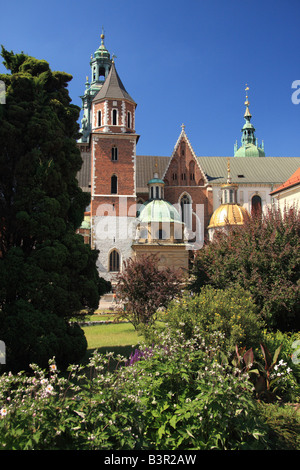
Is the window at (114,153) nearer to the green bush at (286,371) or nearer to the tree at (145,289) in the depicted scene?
the tree at (145,289)

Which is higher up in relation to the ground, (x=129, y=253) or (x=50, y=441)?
(x=129, y=253)

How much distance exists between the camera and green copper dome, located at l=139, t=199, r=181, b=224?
35062mm

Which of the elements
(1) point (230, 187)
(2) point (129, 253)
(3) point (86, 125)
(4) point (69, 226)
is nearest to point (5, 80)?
(4) point (69, 226)

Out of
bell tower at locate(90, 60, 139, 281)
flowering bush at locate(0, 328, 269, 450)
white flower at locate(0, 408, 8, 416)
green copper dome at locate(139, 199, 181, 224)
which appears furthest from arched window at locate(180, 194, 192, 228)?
white flower at locate(0, 408, 8, 416)

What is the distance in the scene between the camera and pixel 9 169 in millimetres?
10586

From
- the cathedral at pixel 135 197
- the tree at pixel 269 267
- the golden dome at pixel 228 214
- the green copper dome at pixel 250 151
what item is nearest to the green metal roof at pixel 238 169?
the cathedral at pixel 135 197

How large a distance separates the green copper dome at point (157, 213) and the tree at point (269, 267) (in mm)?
21789

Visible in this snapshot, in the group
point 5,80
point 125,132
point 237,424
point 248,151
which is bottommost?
point 237,424

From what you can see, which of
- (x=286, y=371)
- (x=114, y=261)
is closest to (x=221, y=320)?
(x=286, y=371)

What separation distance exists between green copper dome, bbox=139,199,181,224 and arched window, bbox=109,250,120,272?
3896mm

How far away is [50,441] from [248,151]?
6182cm

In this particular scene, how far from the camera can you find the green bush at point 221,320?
814 centimetres

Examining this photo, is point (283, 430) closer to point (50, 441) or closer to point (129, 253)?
point (50, 441)
